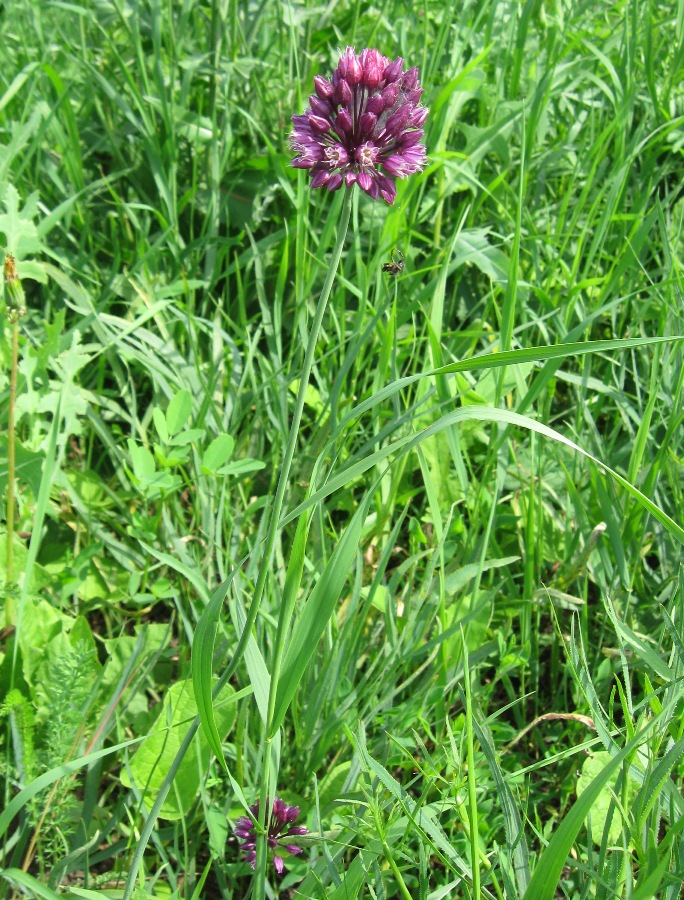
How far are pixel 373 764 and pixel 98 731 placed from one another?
2.00 feet

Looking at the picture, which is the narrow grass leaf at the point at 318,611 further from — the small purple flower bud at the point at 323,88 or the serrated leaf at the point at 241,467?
the serrated leaf at the point at 241,467

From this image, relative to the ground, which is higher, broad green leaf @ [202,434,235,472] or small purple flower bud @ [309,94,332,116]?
small purple flower bud @ [309,94,332,116]

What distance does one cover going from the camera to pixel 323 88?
1.23 m

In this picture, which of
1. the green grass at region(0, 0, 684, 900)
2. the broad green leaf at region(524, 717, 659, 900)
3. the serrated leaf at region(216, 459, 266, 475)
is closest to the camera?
the broad green leaf at region(524, 717, 659, 900)

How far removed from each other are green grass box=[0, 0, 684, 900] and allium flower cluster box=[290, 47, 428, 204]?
298 mm

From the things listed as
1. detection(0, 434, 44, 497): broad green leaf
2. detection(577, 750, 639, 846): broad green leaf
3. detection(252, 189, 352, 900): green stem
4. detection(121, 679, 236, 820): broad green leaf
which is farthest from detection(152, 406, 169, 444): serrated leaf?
detection(577, 750, 639, 846): broad green leaf

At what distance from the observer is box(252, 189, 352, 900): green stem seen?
111cm

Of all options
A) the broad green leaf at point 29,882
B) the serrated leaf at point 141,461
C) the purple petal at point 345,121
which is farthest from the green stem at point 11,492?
the purple petal at point 345,121

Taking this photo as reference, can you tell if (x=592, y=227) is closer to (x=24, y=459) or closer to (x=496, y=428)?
(x=496, y=428)

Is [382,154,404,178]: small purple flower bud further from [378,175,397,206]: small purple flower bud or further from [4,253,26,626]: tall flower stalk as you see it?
[4,253,26,626]: tall flower stalk

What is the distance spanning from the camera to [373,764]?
4.08 ft

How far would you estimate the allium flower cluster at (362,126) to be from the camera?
3.97 ft

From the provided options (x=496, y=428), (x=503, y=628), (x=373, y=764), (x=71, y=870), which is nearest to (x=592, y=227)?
(x=496, y=428)

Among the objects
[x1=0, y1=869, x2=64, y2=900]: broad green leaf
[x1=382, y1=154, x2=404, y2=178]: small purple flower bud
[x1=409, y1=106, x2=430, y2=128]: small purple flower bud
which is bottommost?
[x1=0, y1=869, x2=64, y2=900]: broad green leaf
